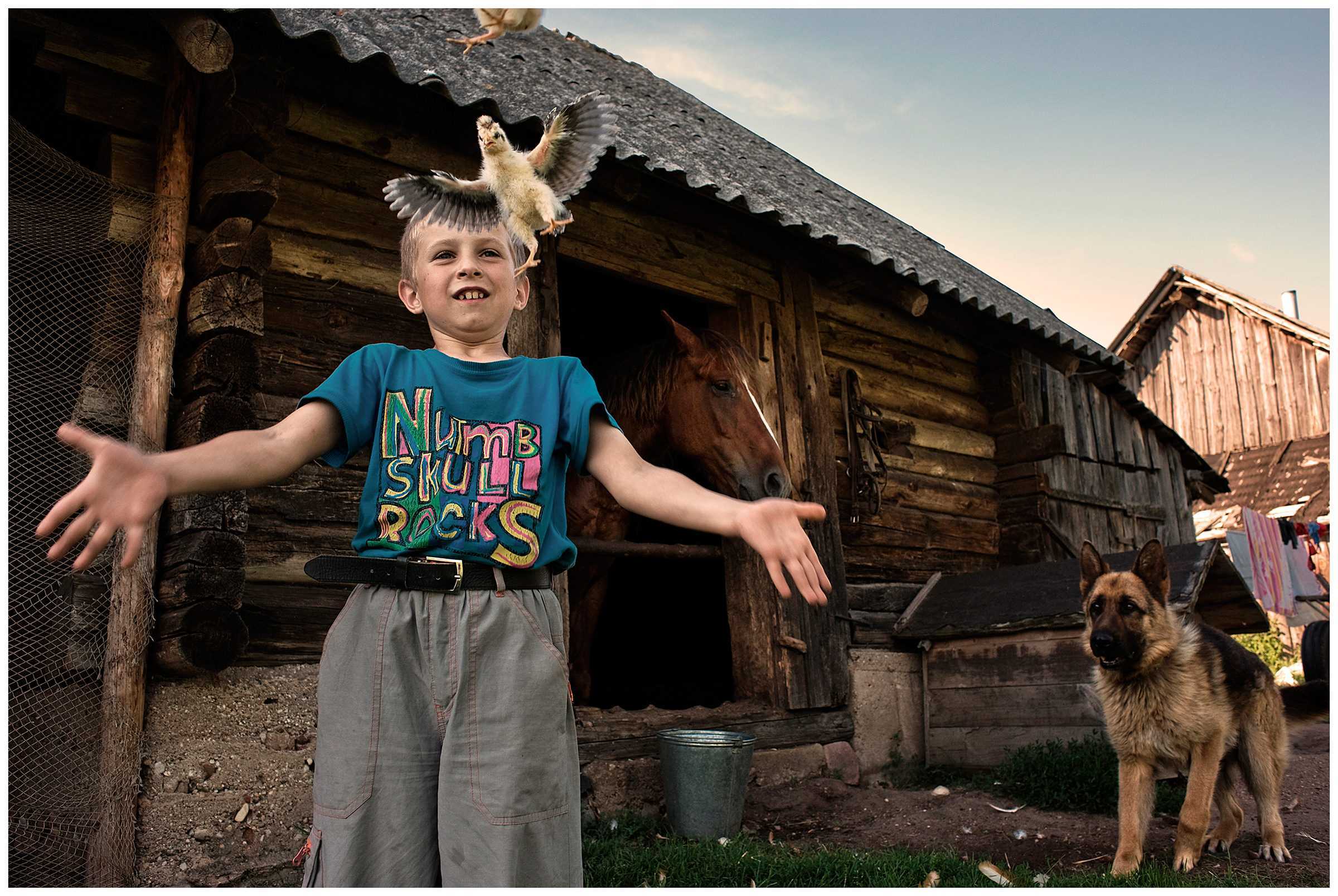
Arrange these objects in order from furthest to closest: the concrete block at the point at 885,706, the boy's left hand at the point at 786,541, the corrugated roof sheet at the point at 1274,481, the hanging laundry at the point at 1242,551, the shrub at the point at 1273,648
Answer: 1. the corrugated roof sheet at the point at 1274,481
2. the shrub at the point at 1273,648
3. the hanging laundry at the point at 1242,551
4. the concrete block at the point at 885,706
5. the boy's left hand at the point at 786,541

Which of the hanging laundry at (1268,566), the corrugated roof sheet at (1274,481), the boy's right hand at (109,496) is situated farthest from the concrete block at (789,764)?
the corrugated roof sheet at (1274,481)

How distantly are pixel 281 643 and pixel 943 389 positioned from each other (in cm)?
605

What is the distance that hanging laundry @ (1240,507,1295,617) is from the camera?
1265 cm

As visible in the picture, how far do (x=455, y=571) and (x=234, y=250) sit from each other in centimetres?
215

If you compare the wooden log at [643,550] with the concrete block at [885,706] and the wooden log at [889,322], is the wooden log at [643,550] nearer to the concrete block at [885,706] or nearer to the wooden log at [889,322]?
the concrete block at [885,706]

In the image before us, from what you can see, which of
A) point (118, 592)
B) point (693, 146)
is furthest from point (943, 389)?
point (118, 592)

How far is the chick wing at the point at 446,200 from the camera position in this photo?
7.61 feet

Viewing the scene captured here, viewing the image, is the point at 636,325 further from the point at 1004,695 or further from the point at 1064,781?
the point at 1064,781

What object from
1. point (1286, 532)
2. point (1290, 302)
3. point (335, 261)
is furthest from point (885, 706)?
point (1290, 302)

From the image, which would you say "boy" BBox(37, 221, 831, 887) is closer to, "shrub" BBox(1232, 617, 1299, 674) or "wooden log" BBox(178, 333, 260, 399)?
"wooden log" BBox(178, 333, 260, 399)

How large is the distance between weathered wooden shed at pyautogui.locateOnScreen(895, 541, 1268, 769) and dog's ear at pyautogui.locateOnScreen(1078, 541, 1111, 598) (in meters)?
0.81

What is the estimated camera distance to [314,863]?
1.91 m

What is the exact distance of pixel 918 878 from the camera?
3996 millimetres

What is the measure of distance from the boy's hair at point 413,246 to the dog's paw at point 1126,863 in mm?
3710
